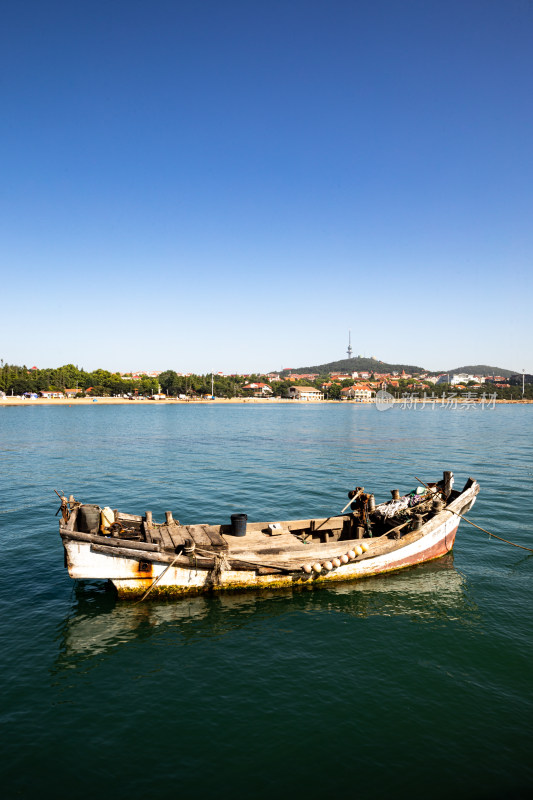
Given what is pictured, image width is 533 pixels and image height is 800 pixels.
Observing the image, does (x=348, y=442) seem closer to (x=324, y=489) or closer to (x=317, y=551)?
(x=324, y=489)

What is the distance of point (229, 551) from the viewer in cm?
1391

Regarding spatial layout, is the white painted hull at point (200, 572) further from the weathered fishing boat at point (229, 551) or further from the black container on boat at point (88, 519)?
the black container on boat at point (88, 519)

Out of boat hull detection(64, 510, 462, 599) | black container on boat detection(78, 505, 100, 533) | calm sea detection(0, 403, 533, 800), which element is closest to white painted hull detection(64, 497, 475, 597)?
boat hull detection(64, 510, 462, 599)

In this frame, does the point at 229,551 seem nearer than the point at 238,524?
Yes

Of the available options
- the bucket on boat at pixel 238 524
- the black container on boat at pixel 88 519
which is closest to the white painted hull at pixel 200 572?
the black container on boat at pixel 88 519

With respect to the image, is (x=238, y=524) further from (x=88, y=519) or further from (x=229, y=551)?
Answer: (x=88, y=519)

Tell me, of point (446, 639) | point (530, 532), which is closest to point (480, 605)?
point (446, 639)

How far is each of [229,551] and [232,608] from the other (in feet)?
5.46

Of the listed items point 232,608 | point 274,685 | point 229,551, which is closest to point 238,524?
point 229,551

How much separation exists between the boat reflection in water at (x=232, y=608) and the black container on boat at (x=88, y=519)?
2446 millimetres

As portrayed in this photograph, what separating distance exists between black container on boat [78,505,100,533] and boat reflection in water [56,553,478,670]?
2.45 meters

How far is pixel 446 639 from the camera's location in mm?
12312

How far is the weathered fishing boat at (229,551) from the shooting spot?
42.7ft

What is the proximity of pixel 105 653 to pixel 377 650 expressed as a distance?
7.07 meters
